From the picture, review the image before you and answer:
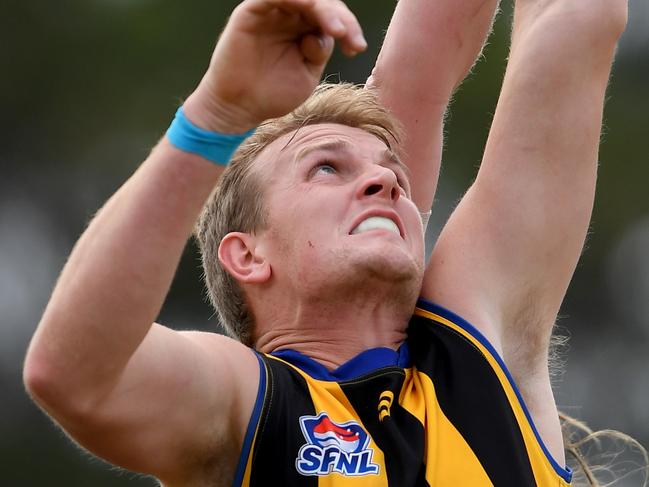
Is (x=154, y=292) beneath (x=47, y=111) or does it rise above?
above

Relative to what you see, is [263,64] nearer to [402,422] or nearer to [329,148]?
[329,148]

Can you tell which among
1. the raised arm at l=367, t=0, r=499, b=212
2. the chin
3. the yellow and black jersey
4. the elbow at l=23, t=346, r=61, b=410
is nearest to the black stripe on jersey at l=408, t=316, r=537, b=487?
the yellow and black jersey

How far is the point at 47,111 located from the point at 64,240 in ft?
3.70

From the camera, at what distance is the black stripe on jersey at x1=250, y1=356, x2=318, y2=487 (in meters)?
3.45

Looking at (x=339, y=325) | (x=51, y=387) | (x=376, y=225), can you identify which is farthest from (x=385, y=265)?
(x=51, y=387)

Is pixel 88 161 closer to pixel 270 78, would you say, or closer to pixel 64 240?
pixel 64 240

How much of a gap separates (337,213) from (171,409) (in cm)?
79

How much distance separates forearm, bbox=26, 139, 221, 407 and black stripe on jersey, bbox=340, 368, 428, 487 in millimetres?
744

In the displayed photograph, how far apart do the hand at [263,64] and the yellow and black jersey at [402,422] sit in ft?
2.41

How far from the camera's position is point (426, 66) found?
434 centimetres

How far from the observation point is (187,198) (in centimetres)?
312

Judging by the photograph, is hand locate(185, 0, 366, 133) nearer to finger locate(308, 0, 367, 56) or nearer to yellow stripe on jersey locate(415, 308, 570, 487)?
finger locate(308, 0, 367, 56)

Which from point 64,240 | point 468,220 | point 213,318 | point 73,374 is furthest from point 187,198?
point 64,240

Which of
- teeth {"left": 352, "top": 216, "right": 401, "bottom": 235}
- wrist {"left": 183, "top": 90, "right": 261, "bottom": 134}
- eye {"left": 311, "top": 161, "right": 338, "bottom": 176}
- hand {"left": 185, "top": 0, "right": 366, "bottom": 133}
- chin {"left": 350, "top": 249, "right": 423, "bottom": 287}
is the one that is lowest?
chin {"left": 350, "top": 249, "right": 423, "bottom": 287}
